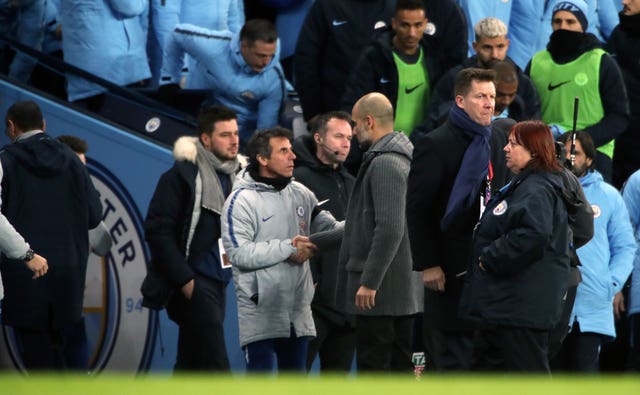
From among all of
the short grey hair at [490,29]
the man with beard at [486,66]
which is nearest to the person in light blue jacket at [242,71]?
the man with beard at [486,66]

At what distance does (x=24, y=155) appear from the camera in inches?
354

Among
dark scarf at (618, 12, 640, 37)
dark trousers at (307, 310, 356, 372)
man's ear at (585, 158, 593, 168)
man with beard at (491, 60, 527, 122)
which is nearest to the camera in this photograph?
dark trousers at (307, 310, 356, 372)

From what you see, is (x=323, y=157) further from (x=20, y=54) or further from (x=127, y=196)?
(x=20, y=54)

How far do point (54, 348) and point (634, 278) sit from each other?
12.0ft

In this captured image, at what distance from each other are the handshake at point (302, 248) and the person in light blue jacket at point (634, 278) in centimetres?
257

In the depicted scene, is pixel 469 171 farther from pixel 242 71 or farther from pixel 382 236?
pixel 242 71

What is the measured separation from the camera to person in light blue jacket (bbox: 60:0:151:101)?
1099cm

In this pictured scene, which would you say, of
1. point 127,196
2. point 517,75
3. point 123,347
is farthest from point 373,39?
point 123,347

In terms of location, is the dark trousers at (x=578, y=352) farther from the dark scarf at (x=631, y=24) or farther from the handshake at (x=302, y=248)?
the dark scarf at (x=631, y=24)

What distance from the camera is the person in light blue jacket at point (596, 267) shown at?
923 cm

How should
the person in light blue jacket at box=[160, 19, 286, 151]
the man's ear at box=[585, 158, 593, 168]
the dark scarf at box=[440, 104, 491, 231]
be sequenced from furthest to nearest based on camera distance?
the person in light blue jacket at box=[160, 19, 286, 151], the man's ear at box=[585, 158, 593, 168], the dark scarf at box=[440, 104, 491, 231]

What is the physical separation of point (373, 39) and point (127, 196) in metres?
2.08

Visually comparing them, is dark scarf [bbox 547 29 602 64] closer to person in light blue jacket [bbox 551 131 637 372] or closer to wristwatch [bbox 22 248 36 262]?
person in light blue jacket [bbox 551 131 637 372]

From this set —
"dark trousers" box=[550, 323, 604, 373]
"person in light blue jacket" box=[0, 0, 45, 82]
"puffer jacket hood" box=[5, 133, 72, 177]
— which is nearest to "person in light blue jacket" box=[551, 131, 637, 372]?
"dark trousers" box=[550, 323, 604, 373]
